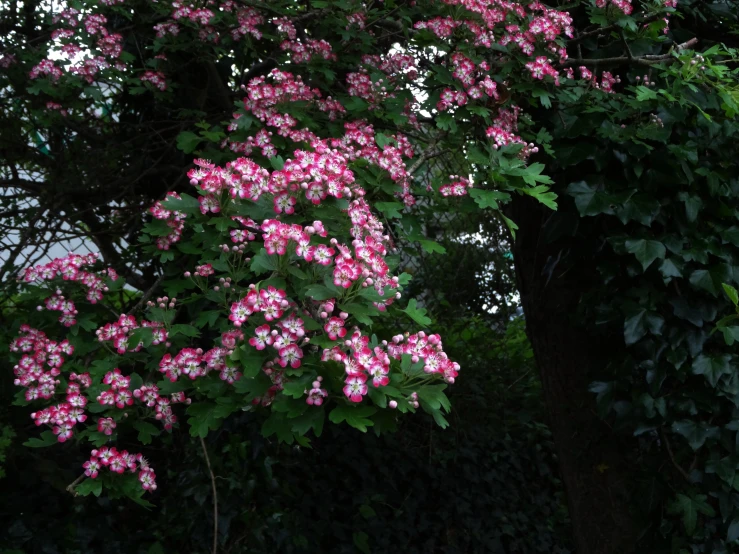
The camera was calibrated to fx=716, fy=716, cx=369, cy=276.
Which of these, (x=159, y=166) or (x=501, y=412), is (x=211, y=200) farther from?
(x=501, y=412)

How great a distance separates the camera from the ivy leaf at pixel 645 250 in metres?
2.47

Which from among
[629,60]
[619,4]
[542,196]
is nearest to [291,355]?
[542,196]

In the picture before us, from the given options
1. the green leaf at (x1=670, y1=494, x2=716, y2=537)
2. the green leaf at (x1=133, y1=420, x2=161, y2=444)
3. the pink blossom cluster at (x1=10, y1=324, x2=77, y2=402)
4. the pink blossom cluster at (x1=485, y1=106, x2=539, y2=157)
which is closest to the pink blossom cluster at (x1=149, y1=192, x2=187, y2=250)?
the pink blossom cluster at (x1=10, y1=324, x2=77, y2=402)

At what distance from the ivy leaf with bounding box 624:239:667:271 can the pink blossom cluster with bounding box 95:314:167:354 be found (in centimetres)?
158

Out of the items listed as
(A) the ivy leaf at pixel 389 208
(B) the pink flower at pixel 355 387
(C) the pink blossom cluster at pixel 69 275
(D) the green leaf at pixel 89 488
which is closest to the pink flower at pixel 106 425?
(D) the green leaf at pixel 89 488

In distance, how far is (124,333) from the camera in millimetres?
2092

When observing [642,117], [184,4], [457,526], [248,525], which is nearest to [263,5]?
[184,4]

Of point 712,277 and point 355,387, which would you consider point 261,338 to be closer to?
point 355,387

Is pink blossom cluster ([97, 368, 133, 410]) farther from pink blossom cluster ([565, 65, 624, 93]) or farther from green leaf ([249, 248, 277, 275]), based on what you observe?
pink blossom cluster ([565, 65, 624, 93])

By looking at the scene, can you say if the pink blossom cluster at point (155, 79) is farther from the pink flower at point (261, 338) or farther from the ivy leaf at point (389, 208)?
the pink flower at point (261, 338)

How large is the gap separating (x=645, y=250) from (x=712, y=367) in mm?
467

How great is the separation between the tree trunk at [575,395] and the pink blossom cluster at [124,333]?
5.18 feet

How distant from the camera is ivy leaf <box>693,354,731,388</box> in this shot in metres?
2.47

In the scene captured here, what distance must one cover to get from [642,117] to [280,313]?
175 cm
